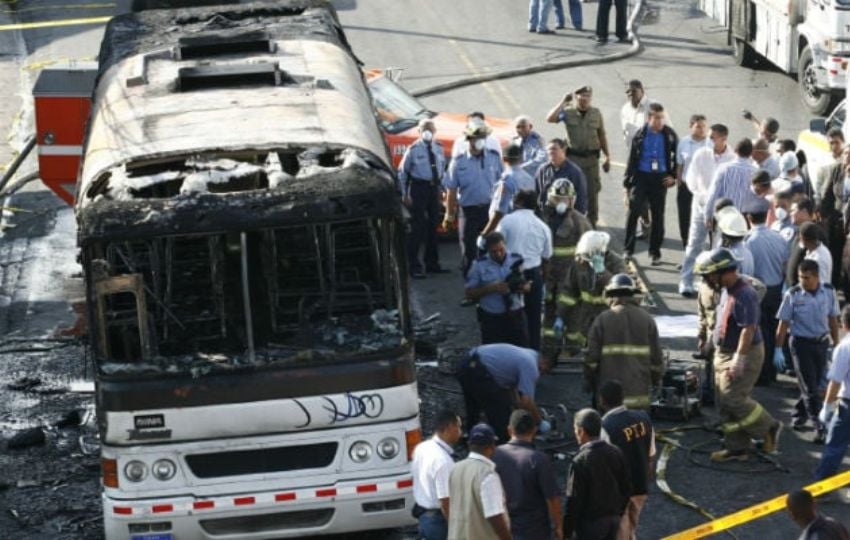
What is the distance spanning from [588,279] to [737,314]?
213 centimetres

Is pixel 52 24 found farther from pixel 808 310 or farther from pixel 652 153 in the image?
pixel 808 310

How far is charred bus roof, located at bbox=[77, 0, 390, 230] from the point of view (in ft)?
39.8

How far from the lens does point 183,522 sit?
12.5m

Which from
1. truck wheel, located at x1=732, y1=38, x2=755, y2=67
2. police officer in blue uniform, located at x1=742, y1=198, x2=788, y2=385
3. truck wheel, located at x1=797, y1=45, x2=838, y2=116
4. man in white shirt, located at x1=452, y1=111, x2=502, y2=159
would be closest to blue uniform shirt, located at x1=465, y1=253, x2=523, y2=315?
police officer in blue uniform, located at x1=742, y1=198, x2=788, y2=385

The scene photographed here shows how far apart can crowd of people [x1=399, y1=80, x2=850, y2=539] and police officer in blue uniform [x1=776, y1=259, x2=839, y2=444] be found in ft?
0.04

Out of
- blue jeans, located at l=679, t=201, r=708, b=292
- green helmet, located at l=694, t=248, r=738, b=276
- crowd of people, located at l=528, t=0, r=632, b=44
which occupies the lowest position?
blue jeans, located at l=679, t=201, r=708, b=292

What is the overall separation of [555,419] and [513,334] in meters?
0.93

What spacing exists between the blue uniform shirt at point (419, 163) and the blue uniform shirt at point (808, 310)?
5370 mm

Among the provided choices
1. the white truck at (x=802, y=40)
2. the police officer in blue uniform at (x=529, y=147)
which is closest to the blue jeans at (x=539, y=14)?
the white truck at (x=802, y=40)

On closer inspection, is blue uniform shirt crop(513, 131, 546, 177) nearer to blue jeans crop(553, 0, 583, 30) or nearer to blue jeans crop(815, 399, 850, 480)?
blue jeans crop(815, 399, 850, 480)

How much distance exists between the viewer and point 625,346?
14.2 meters

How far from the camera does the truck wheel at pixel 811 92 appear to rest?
84.1ft

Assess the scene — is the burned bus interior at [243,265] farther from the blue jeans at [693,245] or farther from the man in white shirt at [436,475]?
the blue jeans at [693,245]

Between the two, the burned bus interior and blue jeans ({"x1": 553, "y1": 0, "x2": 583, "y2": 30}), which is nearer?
the burned bus interior
